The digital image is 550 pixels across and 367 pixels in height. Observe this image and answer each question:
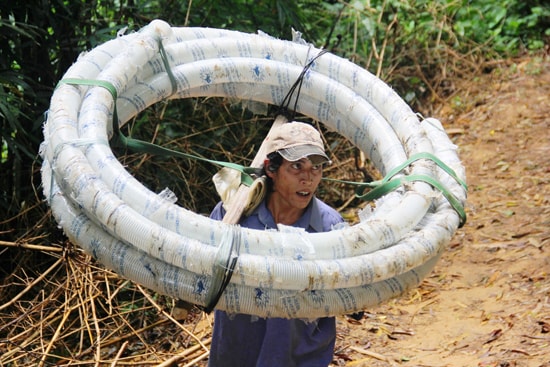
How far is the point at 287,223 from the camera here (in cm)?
317

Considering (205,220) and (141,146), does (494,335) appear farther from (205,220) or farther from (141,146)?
(205,220)

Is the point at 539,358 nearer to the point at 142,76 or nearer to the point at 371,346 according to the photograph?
the point at 371,346

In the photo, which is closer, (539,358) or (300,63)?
(300,63)

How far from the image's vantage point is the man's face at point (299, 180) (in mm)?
3029

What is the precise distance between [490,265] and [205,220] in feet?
10.1

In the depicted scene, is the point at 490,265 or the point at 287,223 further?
the point at 490,265

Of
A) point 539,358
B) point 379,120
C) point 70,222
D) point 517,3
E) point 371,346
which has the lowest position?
point 371,346

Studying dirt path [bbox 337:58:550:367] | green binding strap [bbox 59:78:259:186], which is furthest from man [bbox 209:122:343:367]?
dirt path [bbox 337:58:550:367]

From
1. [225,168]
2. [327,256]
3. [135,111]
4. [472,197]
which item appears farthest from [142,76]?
[472,197]

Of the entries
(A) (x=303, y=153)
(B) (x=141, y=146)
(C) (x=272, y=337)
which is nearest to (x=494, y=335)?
(C) (x=272, y=337)

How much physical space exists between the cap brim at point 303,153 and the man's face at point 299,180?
2 centimetres

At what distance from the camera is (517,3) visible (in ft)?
25.5

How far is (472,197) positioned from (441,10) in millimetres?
2159

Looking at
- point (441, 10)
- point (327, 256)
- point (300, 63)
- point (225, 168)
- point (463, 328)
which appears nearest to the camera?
point (327, 256)
